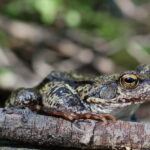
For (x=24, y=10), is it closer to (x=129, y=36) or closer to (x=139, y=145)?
(x=129, y=36)

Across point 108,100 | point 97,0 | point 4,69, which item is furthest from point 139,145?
point 97,0

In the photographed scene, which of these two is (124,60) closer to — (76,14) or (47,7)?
(76,14)

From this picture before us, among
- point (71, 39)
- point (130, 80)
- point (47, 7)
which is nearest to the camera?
point (130, 80)

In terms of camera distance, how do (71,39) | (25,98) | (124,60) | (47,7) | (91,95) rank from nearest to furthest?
1. (25,98)
2. (91,95)
3. (47,7)
4. (71,39)
5. (124,60)

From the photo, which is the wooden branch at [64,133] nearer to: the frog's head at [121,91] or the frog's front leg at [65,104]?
the frog's front leg at [65,104]

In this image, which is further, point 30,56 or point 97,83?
point 30,56

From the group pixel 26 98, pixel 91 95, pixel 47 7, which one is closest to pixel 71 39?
pixel 47 7

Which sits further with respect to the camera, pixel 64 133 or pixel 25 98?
pixel 25 98
